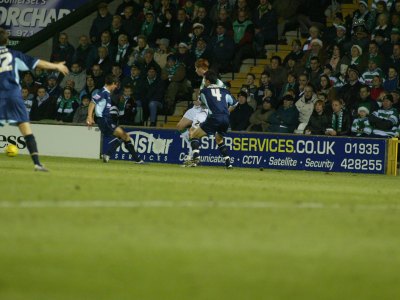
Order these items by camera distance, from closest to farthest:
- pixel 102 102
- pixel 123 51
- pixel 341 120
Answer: pixel 102 102 < pixel 341 120 < pixel 123 51

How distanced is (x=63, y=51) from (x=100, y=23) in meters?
1.36

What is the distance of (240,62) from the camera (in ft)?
93.4

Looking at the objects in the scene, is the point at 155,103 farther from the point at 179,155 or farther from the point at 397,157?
the point at 397,157

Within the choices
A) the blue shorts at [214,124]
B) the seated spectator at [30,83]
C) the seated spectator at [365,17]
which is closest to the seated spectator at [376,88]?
the seated spectator at [365,17]

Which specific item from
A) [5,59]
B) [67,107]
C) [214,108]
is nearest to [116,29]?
[67,107]

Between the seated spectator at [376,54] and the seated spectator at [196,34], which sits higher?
the seated spectator at [196,34]

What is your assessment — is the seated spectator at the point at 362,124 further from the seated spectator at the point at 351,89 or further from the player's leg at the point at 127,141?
the player's leg at the point at 127,141

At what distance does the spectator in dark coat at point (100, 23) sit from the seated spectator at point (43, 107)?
7.56 feet

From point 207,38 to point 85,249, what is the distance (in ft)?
67.6

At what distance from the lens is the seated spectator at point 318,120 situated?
24734 millimetres

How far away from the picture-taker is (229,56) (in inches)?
1106

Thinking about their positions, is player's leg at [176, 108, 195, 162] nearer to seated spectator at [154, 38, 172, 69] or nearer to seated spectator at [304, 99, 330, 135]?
seated spectator at [304, 99, 330, 135]

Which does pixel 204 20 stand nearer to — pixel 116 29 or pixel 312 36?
pixel 116 29

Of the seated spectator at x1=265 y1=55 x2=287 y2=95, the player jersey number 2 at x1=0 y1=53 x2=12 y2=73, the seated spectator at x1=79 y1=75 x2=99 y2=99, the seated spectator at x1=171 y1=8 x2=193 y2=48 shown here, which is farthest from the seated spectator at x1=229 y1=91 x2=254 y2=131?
the player jersey number 2 at x1=0 y1=53 x2=12 y2=73
